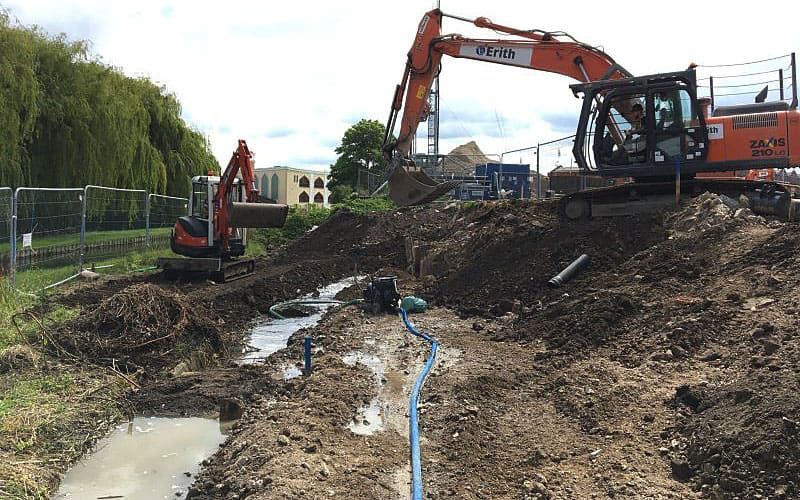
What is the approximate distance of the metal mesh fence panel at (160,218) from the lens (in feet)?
60.3

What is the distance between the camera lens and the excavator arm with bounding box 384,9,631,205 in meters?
13.0

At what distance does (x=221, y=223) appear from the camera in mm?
14250

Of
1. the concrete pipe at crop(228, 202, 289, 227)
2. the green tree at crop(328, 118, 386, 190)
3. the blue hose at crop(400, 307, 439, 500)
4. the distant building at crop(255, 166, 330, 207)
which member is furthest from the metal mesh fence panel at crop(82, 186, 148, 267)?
the distant building at crop(255, 166, 330, 207)

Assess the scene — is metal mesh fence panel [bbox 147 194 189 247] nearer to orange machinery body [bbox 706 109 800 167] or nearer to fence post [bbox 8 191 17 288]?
fence post [bbox 8 191 17 288]

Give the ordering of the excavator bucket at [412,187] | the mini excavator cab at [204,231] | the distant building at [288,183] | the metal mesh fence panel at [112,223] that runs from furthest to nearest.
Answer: the distant building at [288,183], the excavator bucket at [412,187], the metal mesh fence panel at [112,223], the mini excavator cab at [204,231]

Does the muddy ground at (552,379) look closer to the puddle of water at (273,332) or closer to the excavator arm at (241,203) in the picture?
the puddle of water at (273,332)

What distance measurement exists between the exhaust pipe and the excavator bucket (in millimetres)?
5473

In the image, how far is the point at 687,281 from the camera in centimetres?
819

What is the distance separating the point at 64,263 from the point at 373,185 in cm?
2020

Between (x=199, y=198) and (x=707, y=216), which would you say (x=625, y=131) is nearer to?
(x=707, y=216)

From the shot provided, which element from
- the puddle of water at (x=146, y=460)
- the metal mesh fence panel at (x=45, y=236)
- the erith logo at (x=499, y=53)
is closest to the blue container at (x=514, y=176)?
the erith logo at (x=499, y=53)

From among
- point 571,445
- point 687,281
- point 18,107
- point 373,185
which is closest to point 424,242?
point 687,281

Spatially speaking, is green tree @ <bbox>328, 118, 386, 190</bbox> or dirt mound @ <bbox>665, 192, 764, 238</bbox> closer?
dirt mound @ <bbox>665, 192, 764, 238</bbox>

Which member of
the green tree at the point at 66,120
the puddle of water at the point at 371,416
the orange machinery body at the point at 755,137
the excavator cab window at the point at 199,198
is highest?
the green tree at the point at 66,120
